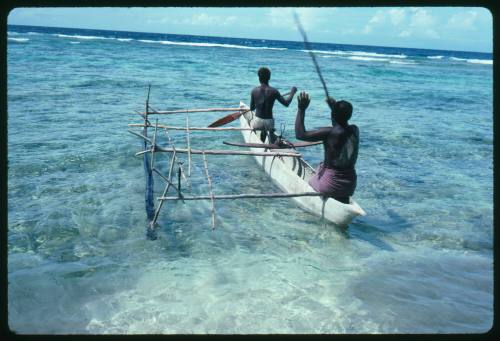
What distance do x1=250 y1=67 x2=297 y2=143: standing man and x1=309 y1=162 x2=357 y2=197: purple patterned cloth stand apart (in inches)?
94.2

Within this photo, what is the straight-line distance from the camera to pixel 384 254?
5.48m

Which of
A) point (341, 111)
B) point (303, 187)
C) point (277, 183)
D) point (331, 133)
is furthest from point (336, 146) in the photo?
point (277, 183)

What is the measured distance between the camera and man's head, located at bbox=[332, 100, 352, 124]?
198 inches

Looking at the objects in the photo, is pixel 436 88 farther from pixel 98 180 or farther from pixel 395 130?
pixel 98 180

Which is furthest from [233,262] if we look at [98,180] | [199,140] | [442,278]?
[199,140]

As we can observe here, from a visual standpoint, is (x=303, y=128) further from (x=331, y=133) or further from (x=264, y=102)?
(x=264, y=102)

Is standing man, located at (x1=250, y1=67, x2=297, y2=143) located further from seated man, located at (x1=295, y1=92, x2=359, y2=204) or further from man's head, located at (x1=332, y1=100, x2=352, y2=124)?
man's head, located at (x1=332, y1=100, x2=352, y2=124)

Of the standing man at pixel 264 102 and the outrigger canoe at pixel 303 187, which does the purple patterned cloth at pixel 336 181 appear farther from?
the standing man at pixel 264 102

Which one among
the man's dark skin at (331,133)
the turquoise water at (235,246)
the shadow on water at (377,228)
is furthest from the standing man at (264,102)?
the shadow on water at (377,228)

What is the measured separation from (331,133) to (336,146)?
220 mm

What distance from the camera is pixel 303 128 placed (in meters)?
5.11

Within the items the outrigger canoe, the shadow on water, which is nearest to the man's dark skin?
the outrigger canoe

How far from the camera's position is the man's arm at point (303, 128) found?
5.04 metres

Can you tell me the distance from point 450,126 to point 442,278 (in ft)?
37.8
